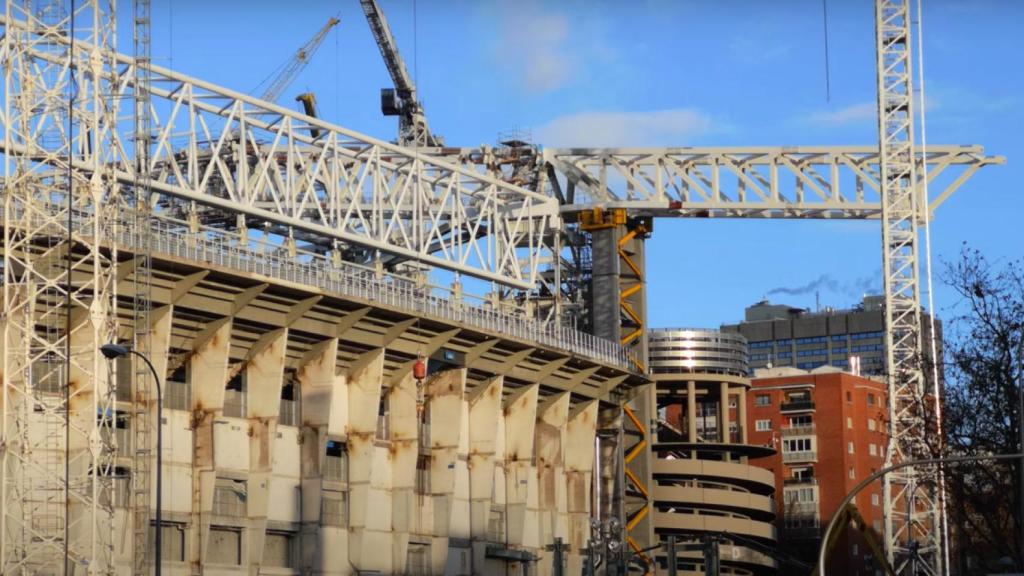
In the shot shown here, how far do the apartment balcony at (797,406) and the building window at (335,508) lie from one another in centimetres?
8630

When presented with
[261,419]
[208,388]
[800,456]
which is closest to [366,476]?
[261,419]

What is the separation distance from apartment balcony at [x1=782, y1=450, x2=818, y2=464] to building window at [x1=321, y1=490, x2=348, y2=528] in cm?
8524

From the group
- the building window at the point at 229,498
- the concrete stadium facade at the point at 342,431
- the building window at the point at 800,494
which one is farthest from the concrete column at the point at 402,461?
the building window at the point at 800,494

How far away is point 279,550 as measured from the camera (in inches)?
4003

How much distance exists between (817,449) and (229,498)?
95.1 metres

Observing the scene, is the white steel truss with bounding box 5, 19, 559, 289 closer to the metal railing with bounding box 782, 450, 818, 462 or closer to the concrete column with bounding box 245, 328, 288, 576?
the concrete column with bounding box 245, 328, 288, 576

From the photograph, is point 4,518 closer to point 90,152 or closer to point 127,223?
point 127,223

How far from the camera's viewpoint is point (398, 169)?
113 m

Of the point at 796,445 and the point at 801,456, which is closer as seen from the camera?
the point at 801,456

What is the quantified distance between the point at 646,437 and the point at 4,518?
5803 cm

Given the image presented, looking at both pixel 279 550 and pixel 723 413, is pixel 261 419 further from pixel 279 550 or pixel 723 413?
pixel 723 413

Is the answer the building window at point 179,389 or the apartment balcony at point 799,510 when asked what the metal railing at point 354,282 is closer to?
the building window at point 179,389

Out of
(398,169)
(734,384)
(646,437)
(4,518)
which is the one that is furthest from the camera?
(734,384)

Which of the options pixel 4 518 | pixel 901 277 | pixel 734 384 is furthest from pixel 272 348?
pixel 734 384
